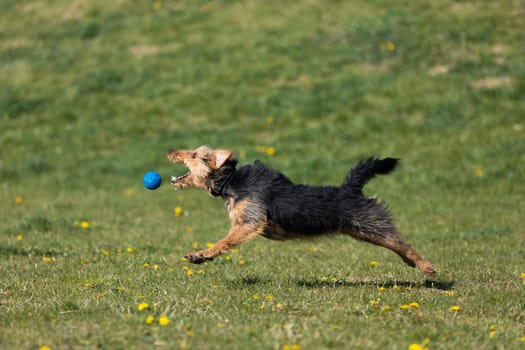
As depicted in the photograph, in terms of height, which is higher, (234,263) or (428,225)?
(234,263)

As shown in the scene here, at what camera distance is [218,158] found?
852 centimetres

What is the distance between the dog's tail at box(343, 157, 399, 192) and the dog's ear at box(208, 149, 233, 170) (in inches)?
52.9

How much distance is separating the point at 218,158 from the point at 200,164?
257 millimetres

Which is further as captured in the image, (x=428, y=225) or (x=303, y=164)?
(x=303, y=164)

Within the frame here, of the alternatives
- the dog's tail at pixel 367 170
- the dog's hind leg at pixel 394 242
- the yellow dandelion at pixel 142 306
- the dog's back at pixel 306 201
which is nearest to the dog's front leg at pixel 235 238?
the dog's back at pixel 306 201

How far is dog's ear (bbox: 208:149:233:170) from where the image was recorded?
848 cm

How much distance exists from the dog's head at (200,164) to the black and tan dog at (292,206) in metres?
0.01

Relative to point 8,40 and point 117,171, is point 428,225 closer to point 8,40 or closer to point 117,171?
point 117,171

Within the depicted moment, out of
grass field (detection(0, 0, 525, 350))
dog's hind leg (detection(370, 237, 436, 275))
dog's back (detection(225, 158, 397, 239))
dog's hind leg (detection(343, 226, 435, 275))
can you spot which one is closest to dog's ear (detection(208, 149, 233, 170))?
dog's back (detection(225, 158, 397, 239))

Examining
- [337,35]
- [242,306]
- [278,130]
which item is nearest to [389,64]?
[337,35]

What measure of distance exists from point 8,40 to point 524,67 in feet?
56.2

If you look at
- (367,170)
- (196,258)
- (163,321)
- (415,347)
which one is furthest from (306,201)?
(415,347)

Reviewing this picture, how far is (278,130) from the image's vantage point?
19938mm

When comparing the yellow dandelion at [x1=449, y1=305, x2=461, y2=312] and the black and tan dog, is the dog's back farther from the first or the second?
the yellow dandelion at [x1=449, y1=305, x2=461, y2=312]
